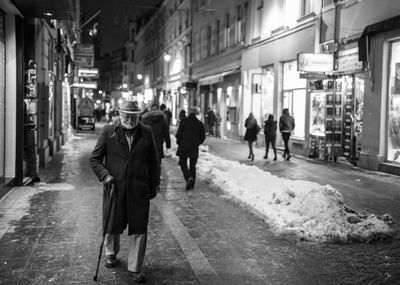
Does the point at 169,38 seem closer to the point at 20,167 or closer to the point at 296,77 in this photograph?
the point at 296,77

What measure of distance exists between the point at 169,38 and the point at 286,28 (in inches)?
1233

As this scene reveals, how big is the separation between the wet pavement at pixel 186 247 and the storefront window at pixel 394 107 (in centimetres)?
347

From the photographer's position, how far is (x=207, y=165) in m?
15.2

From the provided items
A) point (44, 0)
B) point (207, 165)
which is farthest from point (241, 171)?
point (44, 0)

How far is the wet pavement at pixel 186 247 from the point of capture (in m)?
5.61

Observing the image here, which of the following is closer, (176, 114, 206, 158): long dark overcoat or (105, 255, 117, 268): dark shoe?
(105, 255, 117, 268): dark shoe

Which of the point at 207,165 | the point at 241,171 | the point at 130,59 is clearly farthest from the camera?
the point at 130,59

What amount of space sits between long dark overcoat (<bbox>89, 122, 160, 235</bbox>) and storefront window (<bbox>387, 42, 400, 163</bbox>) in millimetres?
10164

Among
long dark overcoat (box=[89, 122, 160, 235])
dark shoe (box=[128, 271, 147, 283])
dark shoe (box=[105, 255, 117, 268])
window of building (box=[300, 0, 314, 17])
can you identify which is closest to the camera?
dark shoe (box=[128, 271, 147, 283])

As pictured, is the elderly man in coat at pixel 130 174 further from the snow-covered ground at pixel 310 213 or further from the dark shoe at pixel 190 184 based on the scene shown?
the dark shoe at pixel 190 184

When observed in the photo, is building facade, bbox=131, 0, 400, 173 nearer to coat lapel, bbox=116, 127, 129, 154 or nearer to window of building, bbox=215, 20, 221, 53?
window of building, bbox=215, 20, 221, 53

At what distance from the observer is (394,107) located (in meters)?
14.3

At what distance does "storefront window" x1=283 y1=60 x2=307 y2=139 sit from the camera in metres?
20.2

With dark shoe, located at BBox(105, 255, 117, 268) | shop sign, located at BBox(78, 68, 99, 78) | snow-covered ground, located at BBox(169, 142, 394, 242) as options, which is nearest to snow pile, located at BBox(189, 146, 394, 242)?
snow-covered ground, located at BBox(169, 142, 394, 242)
